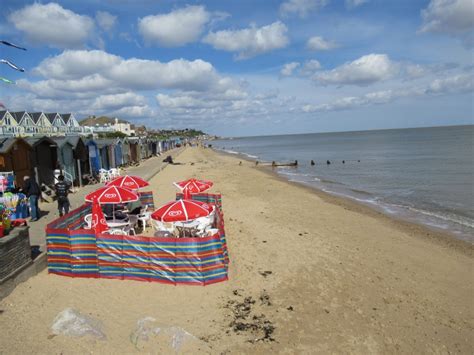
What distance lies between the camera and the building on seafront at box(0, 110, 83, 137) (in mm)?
34438

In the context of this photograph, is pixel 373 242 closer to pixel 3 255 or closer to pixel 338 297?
pixel 338 297

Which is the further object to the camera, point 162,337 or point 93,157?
point 93,157

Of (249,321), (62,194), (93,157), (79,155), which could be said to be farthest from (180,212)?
(93,157)

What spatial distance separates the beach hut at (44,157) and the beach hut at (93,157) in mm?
4444

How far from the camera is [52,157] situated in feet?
64.6

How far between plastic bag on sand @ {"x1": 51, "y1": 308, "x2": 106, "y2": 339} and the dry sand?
0.12 meters

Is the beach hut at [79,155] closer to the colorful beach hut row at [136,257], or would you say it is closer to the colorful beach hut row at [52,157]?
the colorful beach hut row at [52,157]

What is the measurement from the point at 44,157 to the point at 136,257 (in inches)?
547

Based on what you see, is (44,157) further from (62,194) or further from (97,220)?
(97,220)

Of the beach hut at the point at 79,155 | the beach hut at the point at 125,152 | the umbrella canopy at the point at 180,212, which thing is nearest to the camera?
the umbrella canopy at the point at 180,212

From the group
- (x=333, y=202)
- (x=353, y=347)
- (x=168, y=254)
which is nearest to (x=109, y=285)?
(x=168, y=254)

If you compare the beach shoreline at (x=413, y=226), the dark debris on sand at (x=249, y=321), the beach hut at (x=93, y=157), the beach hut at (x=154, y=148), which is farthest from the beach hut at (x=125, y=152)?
the dark debris on sand at (x=249, y=321)

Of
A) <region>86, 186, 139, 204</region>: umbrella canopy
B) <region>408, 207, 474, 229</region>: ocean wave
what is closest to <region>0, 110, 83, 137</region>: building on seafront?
<region>86, 186, 139, 204</region>: umbrella canopy

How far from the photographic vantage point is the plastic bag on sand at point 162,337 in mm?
5707
